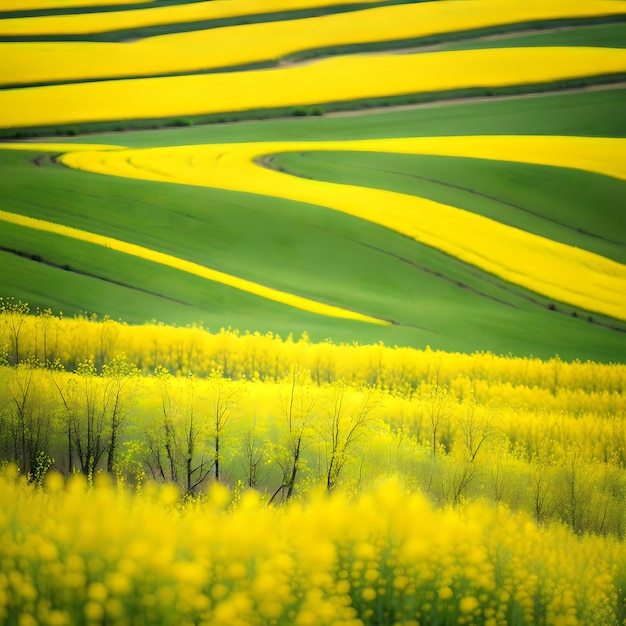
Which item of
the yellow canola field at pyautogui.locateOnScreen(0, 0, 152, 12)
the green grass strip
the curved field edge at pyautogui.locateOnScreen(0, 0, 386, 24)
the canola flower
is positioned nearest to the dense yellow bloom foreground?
the canola flower

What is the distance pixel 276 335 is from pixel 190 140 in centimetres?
680

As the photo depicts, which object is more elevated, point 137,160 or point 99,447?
point 137,160

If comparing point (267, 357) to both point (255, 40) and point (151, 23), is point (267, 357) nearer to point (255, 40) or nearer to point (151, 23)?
point (151, 23)

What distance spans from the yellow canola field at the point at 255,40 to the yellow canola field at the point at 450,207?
260 centimetres

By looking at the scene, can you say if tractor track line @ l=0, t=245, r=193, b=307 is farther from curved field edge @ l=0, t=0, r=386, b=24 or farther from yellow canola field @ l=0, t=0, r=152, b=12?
curved field edge @ l=0, t=0, r=386, b=24

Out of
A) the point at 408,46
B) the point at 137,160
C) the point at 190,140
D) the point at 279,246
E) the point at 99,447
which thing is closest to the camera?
the point at 99,447

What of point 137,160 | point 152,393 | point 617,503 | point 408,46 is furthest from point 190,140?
point 617,503

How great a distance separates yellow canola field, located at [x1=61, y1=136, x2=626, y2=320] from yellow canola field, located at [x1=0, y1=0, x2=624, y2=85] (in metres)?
2.60

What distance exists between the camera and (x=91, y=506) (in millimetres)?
3965

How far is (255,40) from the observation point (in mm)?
16125

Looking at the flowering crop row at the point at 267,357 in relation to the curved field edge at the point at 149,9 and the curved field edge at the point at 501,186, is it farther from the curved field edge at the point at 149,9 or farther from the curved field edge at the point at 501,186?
the curved field edge at the point at 149,9

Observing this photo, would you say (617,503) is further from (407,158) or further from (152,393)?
(407,158)

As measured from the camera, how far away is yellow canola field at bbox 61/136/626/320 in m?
10.2

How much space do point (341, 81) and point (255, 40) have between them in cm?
203
